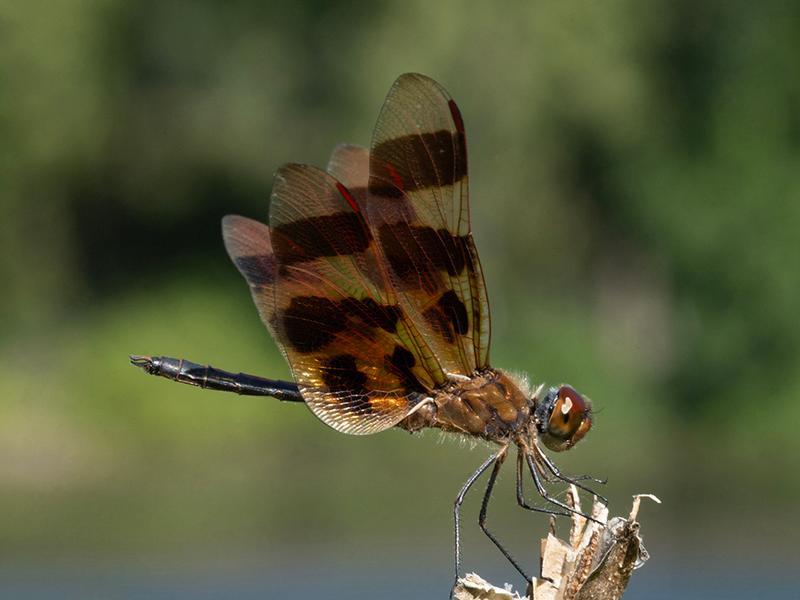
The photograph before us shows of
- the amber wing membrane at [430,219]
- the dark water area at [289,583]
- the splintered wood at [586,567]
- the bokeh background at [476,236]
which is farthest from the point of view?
the bokeh background at [476,236]

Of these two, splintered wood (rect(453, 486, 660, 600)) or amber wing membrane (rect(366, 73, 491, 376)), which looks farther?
amber wing membrane (rect(366, 73, 491, 376))

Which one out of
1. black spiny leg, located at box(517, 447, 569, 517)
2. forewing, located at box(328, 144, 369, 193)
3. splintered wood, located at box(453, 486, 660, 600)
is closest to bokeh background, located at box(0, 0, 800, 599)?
black spiny leg, located at box(517, 447, 569, 517)

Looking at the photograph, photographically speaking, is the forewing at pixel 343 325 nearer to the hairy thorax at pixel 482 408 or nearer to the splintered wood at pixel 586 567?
the hairy thorax at pixel 482 408

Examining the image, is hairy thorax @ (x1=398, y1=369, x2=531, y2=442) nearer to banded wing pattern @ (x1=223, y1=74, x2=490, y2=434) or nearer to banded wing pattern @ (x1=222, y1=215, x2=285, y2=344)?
banded wing pattern @ (x1=223, y1=74, x2=490, y2=434)

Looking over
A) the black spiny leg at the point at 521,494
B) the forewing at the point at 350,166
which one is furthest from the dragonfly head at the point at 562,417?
the forewing at the point at 350,166

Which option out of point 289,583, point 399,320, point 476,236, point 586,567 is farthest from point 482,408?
point 476,236

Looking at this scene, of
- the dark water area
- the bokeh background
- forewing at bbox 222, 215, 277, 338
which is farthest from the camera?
the bokeh background

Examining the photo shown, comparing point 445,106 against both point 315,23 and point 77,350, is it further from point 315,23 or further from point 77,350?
point 315,23

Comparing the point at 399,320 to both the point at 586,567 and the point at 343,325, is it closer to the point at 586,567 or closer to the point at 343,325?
the point at 343,325
